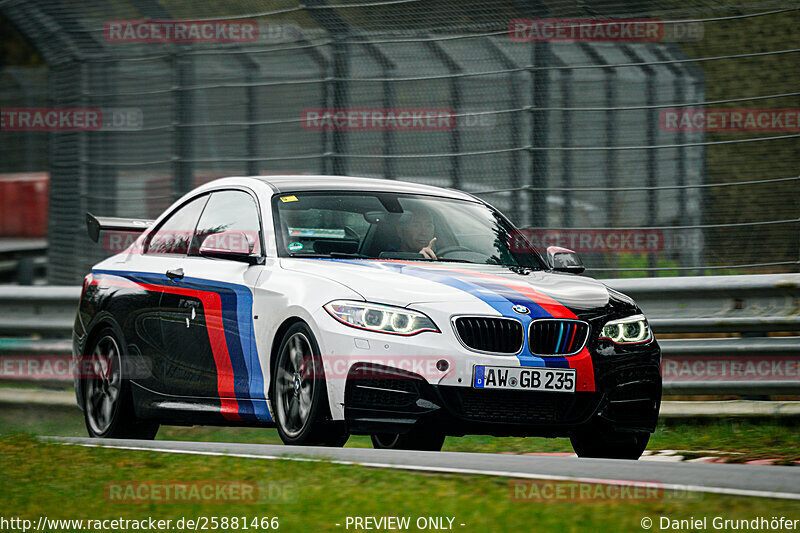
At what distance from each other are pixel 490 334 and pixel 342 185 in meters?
2.02


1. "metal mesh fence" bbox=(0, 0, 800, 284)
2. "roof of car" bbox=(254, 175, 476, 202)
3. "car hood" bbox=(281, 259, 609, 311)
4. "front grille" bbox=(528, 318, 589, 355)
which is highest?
"metal mesh fence" bbox=(0, 0, 800, 284)

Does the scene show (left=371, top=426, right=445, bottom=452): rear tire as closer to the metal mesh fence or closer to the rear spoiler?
the rear spoiler

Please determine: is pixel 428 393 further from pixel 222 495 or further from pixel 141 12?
pixel 141 12

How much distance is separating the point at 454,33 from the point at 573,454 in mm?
3903

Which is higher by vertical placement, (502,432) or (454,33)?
(454,33)

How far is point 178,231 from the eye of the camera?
9.62 m

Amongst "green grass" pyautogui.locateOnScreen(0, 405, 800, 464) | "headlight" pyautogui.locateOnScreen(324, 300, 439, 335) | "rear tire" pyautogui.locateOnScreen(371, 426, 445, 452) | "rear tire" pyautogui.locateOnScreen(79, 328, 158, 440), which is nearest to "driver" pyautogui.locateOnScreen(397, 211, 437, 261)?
"rear tire" pyautogui.locateOnScreen(371, 426, 445, 452)

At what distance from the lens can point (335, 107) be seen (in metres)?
12.3

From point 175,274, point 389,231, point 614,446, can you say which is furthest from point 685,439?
point 175,274

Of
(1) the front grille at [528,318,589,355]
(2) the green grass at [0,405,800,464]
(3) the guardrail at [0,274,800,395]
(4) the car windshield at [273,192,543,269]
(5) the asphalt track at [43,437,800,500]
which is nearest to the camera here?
(5) the asphalt track at [43,437,800,500]

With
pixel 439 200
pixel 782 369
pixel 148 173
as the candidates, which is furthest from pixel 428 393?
pixel 148 173

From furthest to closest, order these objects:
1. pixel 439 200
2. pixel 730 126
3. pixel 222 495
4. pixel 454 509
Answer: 1. pixel 730 126
2. pixel 439 200
3. pixel 222 495
4. pixel 454 509

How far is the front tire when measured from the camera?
751cm

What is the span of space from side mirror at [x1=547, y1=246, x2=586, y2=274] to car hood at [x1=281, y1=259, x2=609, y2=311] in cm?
41
